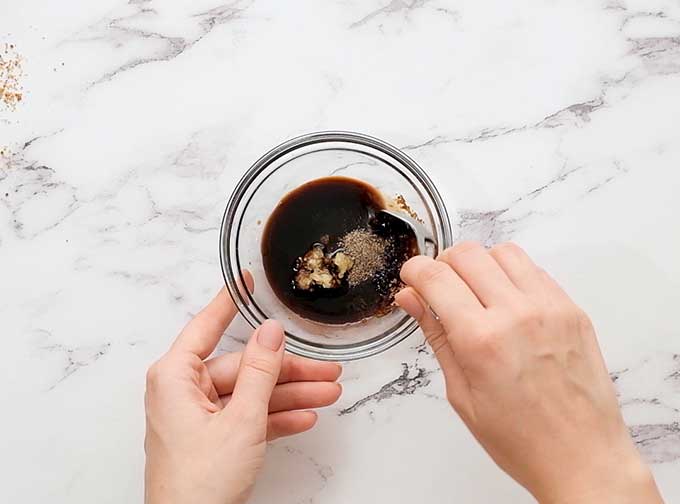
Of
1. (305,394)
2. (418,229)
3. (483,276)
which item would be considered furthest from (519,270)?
(305,394)

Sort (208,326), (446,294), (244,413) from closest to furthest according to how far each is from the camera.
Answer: (446,294), (244,413), (208,326)

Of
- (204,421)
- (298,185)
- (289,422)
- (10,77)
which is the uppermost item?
(10,77)

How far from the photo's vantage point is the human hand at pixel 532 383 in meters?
0.79

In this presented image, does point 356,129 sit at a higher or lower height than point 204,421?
higher

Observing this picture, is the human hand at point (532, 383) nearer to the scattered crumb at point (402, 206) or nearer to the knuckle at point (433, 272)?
the knuckle at point (433, 272)

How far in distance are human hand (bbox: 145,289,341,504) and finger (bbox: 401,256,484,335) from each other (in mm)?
218

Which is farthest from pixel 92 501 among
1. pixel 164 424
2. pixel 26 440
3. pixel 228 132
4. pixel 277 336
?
pixel 228 132

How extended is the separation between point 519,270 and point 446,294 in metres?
0.09

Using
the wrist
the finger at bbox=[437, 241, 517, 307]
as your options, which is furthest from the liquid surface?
the wrist

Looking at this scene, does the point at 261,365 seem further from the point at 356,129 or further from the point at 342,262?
the point at 356,129

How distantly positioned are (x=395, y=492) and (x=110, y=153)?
2.09ft

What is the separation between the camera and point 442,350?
847mm

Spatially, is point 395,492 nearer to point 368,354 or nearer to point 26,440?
point 368,354

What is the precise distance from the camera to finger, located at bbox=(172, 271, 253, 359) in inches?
39.6
